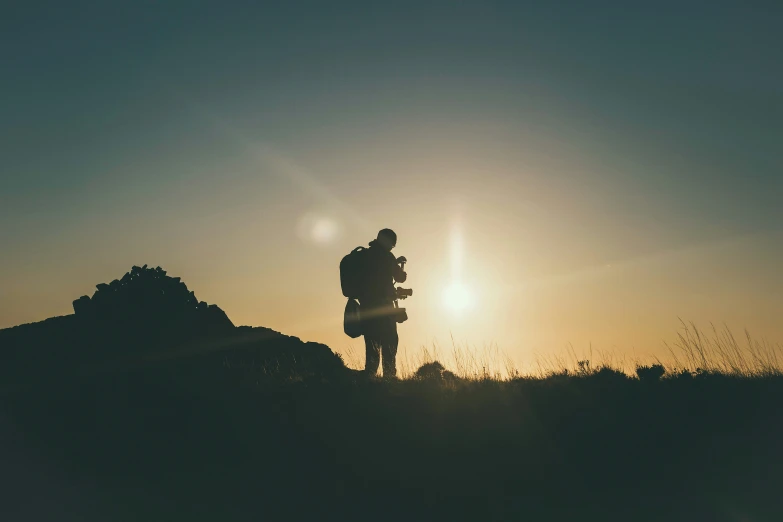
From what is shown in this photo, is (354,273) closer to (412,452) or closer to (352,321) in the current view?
(352,321)

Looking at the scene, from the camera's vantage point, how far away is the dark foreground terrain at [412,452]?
662 centimetres

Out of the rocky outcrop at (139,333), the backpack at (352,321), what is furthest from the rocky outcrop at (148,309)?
the backpack at (352,321)

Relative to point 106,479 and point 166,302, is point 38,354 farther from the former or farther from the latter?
point 106,479

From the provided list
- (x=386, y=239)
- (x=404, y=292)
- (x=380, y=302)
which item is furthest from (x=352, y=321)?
(x=386, y=239)

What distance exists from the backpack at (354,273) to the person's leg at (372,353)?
3.09 feet

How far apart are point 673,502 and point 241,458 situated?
17.5 ft

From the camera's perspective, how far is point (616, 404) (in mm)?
8141

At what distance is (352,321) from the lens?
1148cm

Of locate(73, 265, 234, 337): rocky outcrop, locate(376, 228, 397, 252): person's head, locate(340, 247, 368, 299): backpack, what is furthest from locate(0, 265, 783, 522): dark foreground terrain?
locate(73, 265, 234, 337): rocky outcrop

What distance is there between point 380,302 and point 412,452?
14.1 ft

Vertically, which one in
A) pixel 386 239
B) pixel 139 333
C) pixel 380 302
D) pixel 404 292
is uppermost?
pixel 139 333

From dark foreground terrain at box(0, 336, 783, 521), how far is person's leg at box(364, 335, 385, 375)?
5.16 feet

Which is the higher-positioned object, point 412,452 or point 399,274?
point 399,274

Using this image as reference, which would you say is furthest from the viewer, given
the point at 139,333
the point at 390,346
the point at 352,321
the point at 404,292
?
the point at 139,333
